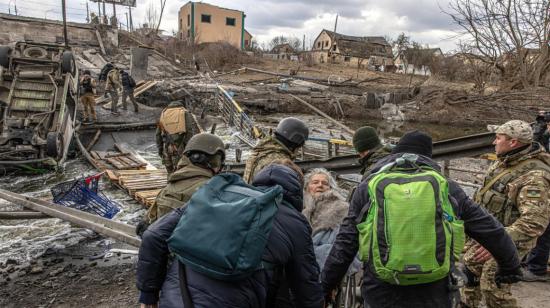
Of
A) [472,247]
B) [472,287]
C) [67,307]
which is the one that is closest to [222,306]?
[472,247]

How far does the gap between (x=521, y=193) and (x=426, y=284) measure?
1.33m

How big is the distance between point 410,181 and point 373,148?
1.52 metres

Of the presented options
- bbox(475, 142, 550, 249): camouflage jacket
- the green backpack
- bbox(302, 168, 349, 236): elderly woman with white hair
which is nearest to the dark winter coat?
the green backpack

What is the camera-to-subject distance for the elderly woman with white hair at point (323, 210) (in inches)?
120

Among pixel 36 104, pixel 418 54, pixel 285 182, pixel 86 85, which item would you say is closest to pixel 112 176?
pixel 36 104

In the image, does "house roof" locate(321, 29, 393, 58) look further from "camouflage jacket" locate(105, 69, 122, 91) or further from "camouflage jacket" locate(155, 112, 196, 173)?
"camouflage jacket" locate(155, 112, 196, 173)

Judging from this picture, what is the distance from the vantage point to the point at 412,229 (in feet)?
6.59

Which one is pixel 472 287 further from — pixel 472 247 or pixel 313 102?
pixel 313 102

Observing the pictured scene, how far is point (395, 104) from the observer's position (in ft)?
76.5

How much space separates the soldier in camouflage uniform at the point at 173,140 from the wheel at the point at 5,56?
233 inches

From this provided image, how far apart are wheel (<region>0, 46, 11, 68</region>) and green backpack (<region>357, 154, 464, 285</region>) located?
10.6 m

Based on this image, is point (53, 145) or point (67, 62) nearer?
point (53, 145)

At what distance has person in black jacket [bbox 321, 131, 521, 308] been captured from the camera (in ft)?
7.34

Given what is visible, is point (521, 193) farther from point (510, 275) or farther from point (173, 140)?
point (173, 140)
